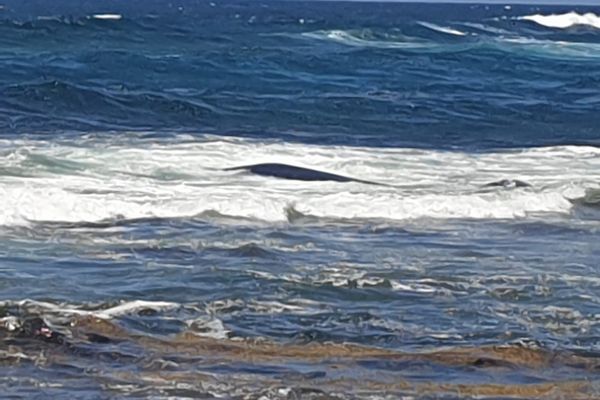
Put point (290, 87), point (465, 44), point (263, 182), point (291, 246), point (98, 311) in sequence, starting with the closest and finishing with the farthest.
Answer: point (98, 311) → point (291, 246) → point (263, 182) → point (290, 87) → point (465, 44)

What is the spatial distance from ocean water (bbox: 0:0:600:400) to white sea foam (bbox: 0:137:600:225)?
4cm

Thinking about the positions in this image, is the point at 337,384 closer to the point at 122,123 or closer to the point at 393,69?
the point at 122,123

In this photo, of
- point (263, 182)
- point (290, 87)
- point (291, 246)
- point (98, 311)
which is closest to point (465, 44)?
point (290, 87)

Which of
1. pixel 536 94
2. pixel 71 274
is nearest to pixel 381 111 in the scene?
pixel 536 94

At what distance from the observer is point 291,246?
1141cm

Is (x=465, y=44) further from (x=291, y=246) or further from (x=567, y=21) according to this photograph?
(x=291, y=246)

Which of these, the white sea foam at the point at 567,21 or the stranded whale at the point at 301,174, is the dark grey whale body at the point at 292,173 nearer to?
the stranded whale at the point at 301,174

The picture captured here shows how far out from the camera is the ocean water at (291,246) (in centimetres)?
760

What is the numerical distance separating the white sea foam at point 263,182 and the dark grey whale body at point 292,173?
0.72 ft

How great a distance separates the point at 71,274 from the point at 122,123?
1241cm

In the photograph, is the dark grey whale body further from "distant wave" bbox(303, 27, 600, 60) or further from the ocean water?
"distant wave" bbox(303, 27, 600, 60)

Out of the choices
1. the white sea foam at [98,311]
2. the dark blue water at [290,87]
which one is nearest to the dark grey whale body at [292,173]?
the dark blue water at [290,87]

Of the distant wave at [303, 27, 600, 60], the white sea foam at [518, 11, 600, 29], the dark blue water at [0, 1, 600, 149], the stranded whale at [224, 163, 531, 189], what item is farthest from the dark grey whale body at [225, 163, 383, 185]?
the white sea foam at [518, 11, 600, 29]

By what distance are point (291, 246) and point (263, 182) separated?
389 centimetres
